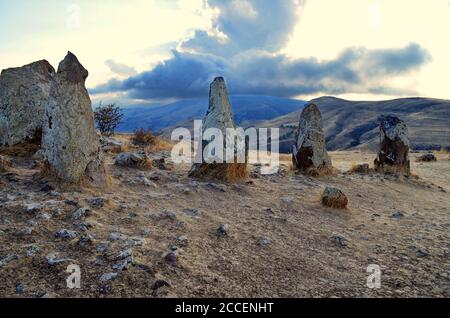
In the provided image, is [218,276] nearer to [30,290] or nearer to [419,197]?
[30,290]

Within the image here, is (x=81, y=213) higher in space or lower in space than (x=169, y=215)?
higher

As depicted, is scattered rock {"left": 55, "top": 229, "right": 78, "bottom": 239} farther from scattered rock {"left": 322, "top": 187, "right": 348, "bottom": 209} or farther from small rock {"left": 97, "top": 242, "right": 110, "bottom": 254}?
scattered rock {"left": 322, "top": 187, "right": 348, "bottom": 209}

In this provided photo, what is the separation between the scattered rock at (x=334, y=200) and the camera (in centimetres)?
856

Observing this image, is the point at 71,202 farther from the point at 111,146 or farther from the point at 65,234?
the point at 111,146

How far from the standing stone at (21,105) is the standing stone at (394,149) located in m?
11.5

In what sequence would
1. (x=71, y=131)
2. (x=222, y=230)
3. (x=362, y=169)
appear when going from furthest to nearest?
(x=362, y=169), (x=71, y=131), (x=222, y=230)

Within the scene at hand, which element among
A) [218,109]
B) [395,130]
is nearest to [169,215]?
[218,109]

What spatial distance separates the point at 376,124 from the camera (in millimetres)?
121062

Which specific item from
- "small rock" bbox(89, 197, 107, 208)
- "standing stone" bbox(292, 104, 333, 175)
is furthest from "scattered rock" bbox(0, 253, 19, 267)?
"standing stone" bbox(292, 104, 333, 175)

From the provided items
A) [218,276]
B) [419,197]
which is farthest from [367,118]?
[218,276]

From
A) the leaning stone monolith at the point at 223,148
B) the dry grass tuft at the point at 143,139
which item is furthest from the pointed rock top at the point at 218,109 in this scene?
the dry grass tuft at the point at 143,139

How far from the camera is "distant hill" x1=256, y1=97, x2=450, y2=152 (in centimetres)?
8231

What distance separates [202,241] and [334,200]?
397 cm

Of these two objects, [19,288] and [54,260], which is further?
[54,260]
